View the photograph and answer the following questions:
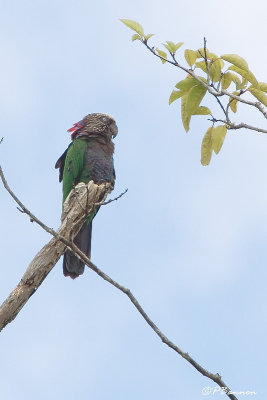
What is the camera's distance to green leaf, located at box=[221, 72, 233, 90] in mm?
3234

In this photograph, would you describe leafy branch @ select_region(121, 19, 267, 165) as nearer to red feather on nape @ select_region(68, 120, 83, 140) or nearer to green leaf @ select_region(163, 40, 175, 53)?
green leaf @ select_region(163, 40, 175, 53)

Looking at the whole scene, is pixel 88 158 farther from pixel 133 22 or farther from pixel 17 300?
pixel 133 22

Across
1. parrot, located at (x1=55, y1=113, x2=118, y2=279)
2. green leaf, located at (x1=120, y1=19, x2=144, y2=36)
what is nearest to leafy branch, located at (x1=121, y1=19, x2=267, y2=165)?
green leaf, located at (x1=120, y1=19, x2=144, y2=36)

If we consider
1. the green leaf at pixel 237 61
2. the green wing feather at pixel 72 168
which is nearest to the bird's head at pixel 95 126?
the green wing feather at pixel 72 168

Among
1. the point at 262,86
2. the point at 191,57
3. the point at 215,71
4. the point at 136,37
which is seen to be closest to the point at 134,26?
the point at 136,37

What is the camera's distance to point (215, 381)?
2.47m

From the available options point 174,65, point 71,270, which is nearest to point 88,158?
point 71,270

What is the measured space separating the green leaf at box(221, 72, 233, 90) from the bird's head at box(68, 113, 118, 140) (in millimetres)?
4227

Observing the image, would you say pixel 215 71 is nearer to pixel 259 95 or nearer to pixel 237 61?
pixel 237 61

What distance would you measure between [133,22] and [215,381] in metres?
1.79

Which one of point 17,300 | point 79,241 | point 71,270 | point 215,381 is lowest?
point 215,381

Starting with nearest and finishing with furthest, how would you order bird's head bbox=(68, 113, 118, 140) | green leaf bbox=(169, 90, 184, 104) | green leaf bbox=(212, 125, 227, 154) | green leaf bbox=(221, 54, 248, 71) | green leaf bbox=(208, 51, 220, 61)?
green leaf bbox=(221, 54, 248, 71), green leaf bbox=(208, 51, 220, 61), green leaf bbox=(169, 90, 184, 104), green leaf bbox=(212, 125, 227, 154), bird's head bbox=(68, 113, 118, 140)

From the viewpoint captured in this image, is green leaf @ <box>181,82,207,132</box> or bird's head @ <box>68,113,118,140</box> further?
bird's head @ <box>68,113,118,140</box>

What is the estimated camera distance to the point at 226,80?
10.8ft
